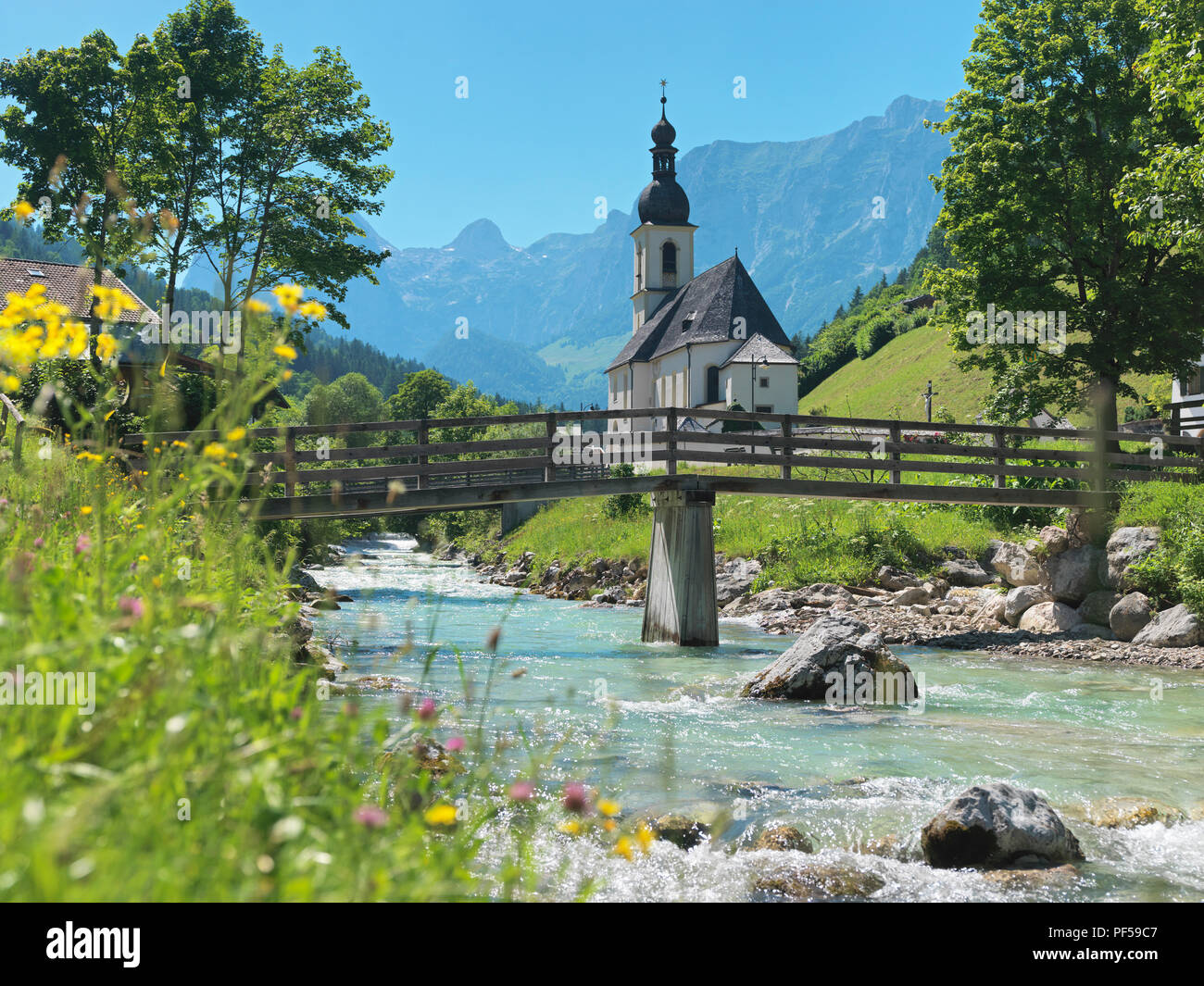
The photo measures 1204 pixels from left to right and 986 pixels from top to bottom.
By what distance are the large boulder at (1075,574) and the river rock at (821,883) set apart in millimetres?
14129

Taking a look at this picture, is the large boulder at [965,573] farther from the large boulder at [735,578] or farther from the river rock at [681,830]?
the river rock at [681,830]

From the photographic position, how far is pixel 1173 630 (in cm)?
1512

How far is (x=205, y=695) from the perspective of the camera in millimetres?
2541

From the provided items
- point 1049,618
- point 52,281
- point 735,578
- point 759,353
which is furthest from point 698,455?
point 759,353

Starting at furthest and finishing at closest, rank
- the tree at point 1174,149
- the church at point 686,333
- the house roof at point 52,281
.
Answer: the church at point 686,333 → the house roof at point 52,281 → the tree at point 1174,149

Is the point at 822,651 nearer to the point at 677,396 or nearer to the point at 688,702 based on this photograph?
the point at 688,702

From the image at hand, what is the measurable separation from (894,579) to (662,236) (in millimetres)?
66636

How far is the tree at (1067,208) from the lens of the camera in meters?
21.7

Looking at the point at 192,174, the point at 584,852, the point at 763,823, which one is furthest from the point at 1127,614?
the point at 192,174

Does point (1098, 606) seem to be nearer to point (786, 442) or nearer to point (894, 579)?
point (894, 579)

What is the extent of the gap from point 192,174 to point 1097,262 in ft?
84.8

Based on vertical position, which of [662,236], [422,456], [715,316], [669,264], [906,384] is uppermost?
[662,236]

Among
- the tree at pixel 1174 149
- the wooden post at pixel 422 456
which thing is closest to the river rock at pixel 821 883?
the wooden post at pixel 422 456
